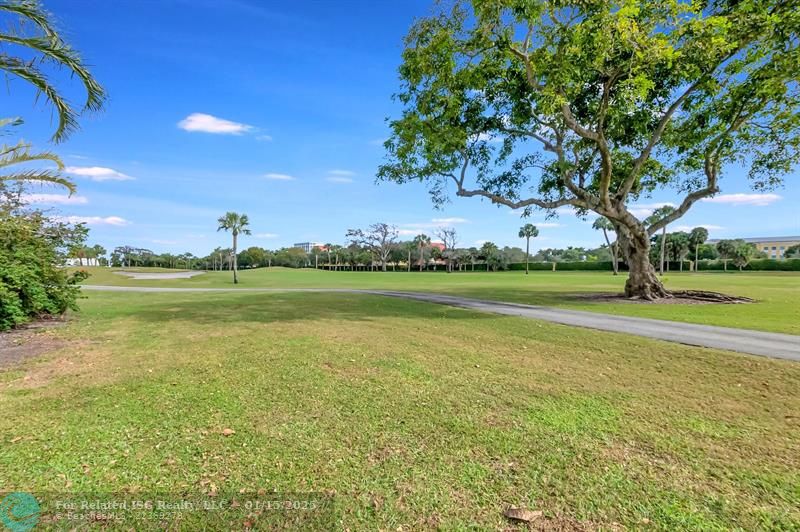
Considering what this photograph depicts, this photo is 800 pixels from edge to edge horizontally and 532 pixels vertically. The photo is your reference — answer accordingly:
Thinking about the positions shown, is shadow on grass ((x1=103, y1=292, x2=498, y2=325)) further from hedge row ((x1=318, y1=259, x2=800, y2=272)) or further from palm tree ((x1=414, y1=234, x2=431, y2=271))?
palm tree ((x1=414, y1=234, x2=431, y2=271))

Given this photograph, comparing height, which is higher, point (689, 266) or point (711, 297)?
point (689, 266)

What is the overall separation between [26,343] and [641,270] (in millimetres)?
19940

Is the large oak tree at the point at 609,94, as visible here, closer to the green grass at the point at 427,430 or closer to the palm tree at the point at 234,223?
the green grass at the point at 427,430

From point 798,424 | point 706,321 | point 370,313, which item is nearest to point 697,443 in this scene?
point 798,424

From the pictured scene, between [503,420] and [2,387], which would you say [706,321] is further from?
[2,387]

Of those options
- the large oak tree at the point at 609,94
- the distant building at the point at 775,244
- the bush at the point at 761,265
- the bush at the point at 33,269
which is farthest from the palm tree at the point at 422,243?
the distant building at the point at 775,244

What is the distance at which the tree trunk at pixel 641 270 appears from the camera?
16.8 meters

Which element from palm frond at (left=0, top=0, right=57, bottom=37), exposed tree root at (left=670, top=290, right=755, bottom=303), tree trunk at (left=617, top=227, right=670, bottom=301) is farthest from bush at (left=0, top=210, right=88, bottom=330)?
exposed tree root at (left=670, top=290, right=755, bottom=303)

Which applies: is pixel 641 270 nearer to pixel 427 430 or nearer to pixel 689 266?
pixel 427 430

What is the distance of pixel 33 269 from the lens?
962 cm

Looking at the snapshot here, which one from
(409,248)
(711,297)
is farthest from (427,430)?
(409,248)

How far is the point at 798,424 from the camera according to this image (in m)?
4.20

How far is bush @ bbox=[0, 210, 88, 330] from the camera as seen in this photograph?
8734 millimetres

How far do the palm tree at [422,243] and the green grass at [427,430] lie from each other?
89.7 metres
